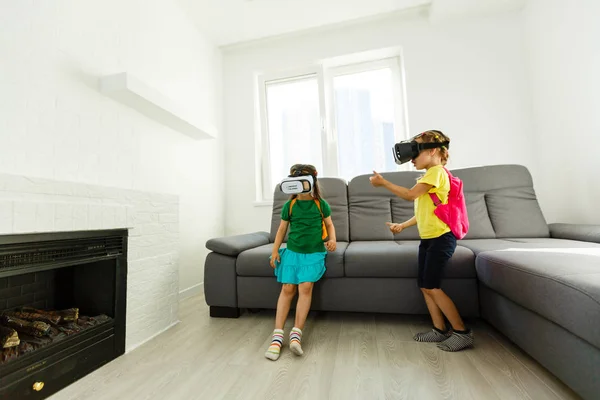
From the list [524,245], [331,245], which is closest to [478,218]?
[524,245]

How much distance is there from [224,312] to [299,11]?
269cm

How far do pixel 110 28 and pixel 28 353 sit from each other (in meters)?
1.77

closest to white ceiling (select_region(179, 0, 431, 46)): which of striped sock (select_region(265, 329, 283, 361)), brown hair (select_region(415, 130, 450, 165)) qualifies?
brown hair (select_region(415, 130, 450, 165))

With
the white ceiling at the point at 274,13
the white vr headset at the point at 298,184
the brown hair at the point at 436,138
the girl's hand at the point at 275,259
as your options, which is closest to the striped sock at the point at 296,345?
the girl's hand at the point at 275,259

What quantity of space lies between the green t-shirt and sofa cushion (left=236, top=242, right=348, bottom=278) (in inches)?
4.2

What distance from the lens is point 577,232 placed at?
65.2 inches

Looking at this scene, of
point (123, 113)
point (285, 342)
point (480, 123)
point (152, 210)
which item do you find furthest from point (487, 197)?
point (123, 113)

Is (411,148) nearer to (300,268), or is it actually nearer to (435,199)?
(435,199)

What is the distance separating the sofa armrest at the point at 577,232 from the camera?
5.02ft

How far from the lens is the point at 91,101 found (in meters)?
1.48

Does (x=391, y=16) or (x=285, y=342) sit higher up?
(x=391, y=16)

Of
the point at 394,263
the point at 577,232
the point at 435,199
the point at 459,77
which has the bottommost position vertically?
the point at 394,263

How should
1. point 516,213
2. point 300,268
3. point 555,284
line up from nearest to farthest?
1. point 555,284
2. point 300,268
3. point 516,213

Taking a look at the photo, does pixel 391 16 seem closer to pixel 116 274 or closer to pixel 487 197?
pixel 487 197
